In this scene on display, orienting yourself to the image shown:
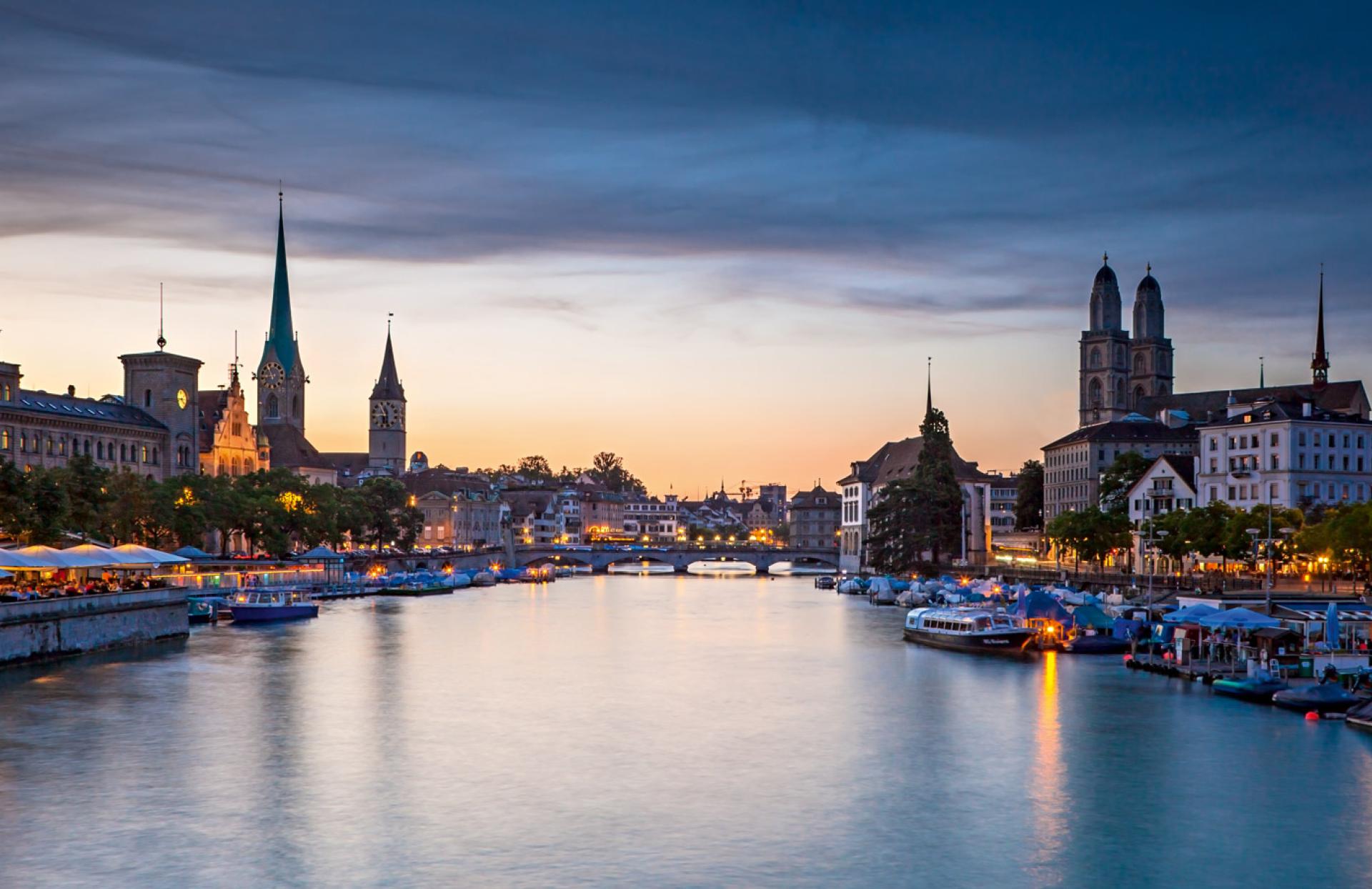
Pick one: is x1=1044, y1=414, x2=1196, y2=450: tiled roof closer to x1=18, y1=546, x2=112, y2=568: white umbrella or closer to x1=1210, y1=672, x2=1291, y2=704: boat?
x1=1210, y1=672, x2=1291, y2=704: boat

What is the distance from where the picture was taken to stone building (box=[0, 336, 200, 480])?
121875 mm

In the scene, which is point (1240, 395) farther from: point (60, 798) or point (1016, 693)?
point (60, 798)

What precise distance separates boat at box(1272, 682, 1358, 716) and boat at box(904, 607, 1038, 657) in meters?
24.5

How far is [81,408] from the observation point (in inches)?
5251

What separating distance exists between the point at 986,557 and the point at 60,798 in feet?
404

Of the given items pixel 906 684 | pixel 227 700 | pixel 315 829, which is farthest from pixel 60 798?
pixel 906 684

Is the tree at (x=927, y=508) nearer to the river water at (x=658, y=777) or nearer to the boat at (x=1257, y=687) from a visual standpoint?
the river water at (x=658, y=777)

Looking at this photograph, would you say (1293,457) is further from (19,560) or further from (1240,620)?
(19,560)

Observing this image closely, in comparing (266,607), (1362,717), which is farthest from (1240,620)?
(266,607)

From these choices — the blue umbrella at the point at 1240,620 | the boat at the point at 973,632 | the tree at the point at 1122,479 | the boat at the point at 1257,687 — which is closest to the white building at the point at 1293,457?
the tree at the point at 1122,479

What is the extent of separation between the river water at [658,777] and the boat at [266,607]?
79.5ft

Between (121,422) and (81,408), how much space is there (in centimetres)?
Answer: 455

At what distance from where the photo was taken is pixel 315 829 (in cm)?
3409

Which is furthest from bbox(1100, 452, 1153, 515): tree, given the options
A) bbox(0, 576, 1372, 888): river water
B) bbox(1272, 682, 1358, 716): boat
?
bbox(1272, 682, 1358, 716): boat
